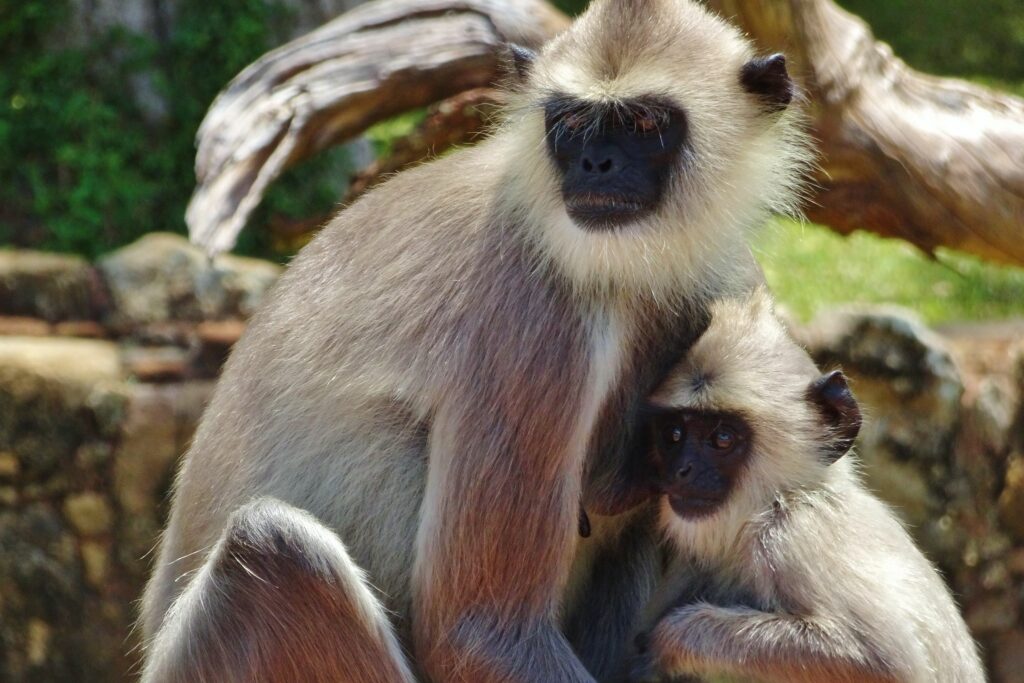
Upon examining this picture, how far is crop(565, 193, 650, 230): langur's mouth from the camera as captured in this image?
3.89m

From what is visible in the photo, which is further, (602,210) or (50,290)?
(50,290)

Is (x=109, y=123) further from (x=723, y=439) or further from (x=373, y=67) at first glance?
(x=723, y=439)

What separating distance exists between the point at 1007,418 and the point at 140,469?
4.77 m

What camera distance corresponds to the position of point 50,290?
26.2 feet

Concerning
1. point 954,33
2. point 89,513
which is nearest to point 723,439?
point 89,513

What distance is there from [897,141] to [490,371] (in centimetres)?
273

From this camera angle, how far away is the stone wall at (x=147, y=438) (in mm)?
7445

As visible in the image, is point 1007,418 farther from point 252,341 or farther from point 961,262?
point 252,341

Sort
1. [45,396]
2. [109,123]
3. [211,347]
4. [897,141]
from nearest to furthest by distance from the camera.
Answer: [897,141] → [45,396] → [211,347] → [109,123]

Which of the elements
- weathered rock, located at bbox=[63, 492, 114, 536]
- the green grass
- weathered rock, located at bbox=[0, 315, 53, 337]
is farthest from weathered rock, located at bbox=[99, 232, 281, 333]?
the green grass

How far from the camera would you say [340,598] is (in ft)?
13.0

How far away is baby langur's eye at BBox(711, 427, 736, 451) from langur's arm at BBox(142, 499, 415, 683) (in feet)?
3.71

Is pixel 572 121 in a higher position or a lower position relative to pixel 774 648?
higher

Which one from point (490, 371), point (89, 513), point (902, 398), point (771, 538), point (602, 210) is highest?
point (602, 210)
